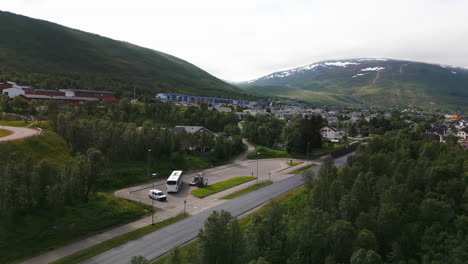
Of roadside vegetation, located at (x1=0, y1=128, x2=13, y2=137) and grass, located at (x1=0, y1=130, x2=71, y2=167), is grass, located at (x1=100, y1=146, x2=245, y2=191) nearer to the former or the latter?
grass, located at (x1=0, y1=130, x2=71, y2=167)

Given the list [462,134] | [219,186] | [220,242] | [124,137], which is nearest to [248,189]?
[219,186]

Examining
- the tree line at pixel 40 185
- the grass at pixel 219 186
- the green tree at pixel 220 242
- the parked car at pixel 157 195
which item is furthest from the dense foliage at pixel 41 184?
the green tree at pixel 220 242

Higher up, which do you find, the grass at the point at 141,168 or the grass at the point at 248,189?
the grass at the point at 141,168

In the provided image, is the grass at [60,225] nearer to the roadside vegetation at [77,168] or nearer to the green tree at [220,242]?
the roadside vegetation at [77,168]

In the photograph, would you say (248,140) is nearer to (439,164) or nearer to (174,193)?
(174,193)

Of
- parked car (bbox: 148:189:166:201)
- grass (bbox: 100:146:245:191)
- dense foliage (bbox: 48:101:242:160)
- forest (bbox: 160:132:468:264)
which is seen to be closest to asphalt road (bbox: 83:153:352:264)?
forest (bbox: 160:132:468:264)

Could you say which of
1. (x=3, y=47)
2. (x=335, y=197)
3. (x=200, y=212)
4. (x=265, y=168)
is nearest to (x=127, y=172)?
(x=200, y=212)
